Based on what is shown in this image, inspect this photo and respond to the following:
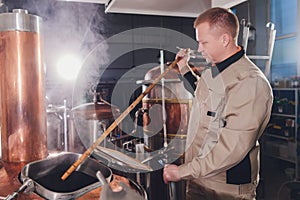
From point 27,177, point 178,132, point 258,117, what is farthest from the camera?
point 178,132

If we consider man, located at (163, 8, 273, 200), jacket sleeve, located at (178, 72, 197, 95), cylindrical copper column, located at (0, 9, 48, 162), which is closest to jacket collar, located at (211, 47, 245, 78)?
man, located at (163, 8, 273, 200)

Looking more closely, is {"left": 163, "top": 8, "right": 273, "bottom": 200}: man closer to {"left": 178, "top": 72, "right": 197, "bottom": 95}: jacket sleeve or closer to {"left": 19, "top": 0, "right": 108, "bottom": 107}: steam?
{"left": 178, "top": 72, "right": 197, "bottom": 95}: jacket sleeve

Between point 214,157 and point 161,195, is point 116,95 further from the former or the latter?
point 214,157

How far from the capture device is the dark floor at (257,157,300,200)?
3561 mm

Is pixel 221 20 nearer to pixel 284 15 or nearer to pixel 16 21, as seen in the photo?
pixel 16 21

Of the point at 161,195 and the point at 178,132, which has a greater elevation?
the point at 178,132

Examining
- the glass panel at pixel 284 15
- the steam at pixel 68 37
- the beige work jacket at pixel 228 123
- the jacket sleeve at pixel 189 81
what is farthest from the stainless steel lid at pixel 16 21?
the glass panel at pixel 284 15

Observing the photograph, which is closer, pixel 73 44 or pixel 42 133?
pixel 42 133

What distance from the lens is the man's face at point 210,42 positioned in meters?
1.57

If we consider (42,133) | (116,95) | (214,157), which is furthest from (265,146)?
(42,133)

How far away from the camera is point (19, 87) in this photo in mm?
1245

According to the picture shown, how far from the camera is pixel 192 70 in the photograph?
213 centimetres

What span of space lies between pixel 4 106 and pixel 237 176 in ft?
4.00

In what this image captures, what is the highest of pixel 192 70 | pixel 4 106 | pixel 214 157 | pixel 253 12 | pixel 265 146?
pixel 253 12
